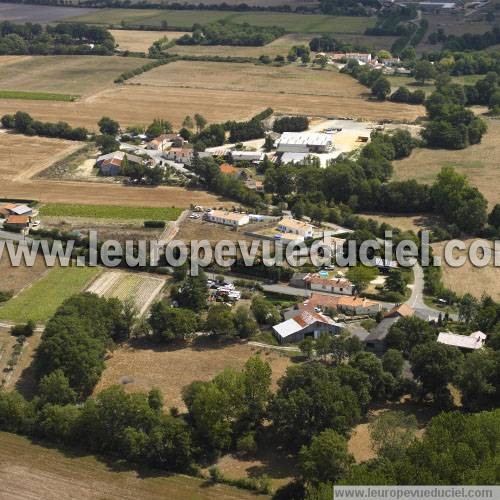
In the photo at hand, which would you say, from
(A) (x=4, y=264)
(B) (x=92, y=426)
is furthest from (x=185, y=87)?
(B) (x=92, y=426)

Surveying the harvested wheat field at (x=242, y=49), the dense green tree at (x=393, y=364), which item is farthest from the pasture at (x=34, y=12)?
the dense green tree at (x=393, y=364)

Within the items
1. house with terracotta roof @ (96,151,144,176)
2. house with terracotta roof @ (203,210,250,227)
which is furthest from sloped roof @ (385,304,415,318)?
house with terracotta roof @ (96,151,144,176)

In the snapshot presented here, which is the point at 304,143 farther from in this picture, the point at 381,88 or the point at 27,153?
the point at 27,153

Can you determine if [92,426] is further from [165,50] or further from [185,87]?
[165,50]

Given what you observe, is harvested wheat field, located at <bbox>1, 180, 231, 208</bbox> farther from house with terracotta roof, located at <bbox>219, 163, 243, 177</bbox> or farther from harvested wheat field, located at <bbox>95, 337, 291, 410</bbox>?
harvested wheat field, located at <bbox>95, 337, 291, 410</bbox>

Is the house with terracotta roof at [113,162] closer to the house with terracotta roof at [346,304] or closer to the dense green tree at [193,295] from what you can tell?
the dense green tree at [193,295]

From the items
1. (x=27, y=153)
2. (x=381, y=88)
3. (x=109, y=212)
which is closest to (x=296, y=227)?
(x=109, y=212)
